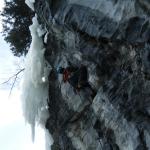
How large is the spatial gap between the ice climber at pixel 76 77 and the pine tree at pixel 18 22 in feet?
14.6

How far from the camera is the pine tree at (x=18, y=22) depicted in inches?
781

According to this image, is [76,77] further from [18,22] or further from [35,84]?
[18,22]

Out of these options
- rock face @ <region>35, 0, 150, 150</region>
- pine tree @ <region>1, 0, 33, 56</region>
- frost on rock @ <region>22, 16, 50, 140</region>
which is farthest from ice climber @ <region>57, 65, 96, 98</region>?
pine tree @ <region>1, 0, 33, 56</region>

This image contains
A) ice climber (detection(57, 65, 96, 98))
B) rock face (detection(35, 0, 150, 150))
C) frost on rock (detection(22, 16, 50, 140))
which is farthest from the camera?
frost on rock (detection(22, 16, 50, 140))

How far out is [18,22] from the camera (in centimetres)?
1991

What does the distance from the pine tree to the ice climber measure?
4.45 meters

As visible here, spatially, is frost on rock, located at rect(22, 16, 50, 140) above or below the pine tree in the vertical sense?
below

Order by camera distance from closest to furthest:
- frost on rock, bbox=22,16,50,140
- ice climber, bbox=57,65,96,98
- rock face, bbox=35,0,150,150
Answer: rock face, bbox=35,0,150,150
ice climber, bbox=57,65,96,98
frost on rock, bbox=22,16,50,140

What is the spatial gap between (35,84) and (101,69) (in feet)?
13.9

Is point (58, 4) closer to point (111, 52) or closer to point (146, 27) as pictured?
point (111, 52)

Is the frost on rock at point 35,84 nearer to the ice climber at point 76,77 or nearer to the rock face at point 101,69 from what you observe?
the rock face at point 101,69

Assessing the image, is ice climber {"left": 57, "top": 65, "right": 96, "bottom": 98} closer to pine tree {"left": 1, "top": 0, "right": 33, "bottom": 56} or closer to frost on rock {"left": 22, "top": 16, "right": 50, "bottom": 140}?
frost on rock {"left": 22, "top": 16, "right": 50, "bottom": 140}

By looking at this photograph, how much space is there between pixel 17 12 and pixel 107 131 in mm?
7935

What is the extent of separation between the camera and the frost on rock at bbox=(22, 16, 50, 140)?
1756 centimetres
